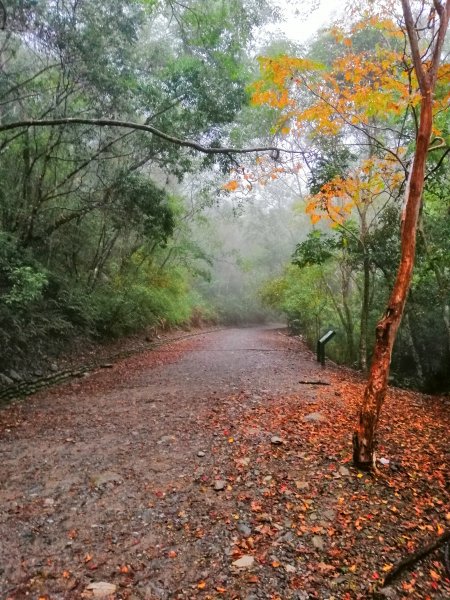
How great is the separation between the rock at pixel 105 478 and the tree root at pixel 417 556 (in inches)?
101

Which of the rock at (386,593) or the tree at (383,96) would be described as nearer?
the rock at (386,593)

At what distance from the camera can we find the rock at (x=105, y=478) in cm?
388

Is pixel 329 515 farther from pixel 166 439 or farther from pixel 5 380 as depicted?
pixel 5 380

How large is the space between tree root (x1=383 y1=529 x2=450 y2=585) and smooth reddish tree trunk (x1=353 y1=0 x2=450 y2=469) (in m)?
1.10

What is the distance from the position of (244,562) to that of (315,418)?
3065 mm

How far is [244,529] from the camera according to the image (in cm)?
313

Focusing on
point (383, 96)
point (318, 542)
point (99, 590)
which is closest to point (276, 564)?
point (318, 542)

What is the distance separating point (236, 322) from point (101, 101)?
85.1 ft

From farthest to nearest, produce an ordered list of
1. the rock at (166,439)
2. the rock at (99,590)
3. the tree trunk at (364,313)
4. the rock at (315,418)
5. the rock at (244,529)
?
1. the tree trunk at (364,313)
2. the rock at (315,418)
3. the rock at (166,439)
4. the rock at (244,529)
5. the rock at (99,590)

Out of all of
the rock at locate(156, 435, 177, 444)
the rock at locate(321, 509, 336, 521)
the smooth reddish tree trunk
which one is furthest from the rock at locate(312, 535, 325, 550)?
the rock at locate(156, 435, 177, 444)

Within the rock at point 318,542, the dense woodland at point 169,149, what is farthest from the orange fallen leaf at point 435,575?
the dense woodland at point 169,149

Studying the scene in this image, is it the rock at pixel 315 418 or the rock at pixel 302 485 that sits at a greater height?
the rock at pixel 302 485

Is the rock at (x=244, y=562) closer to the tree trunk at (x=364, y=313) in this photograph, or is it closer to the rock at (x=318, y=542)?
the rock at (x=318, y=542)

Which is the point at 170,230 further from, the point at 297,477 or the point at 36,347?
the point at 297,477
